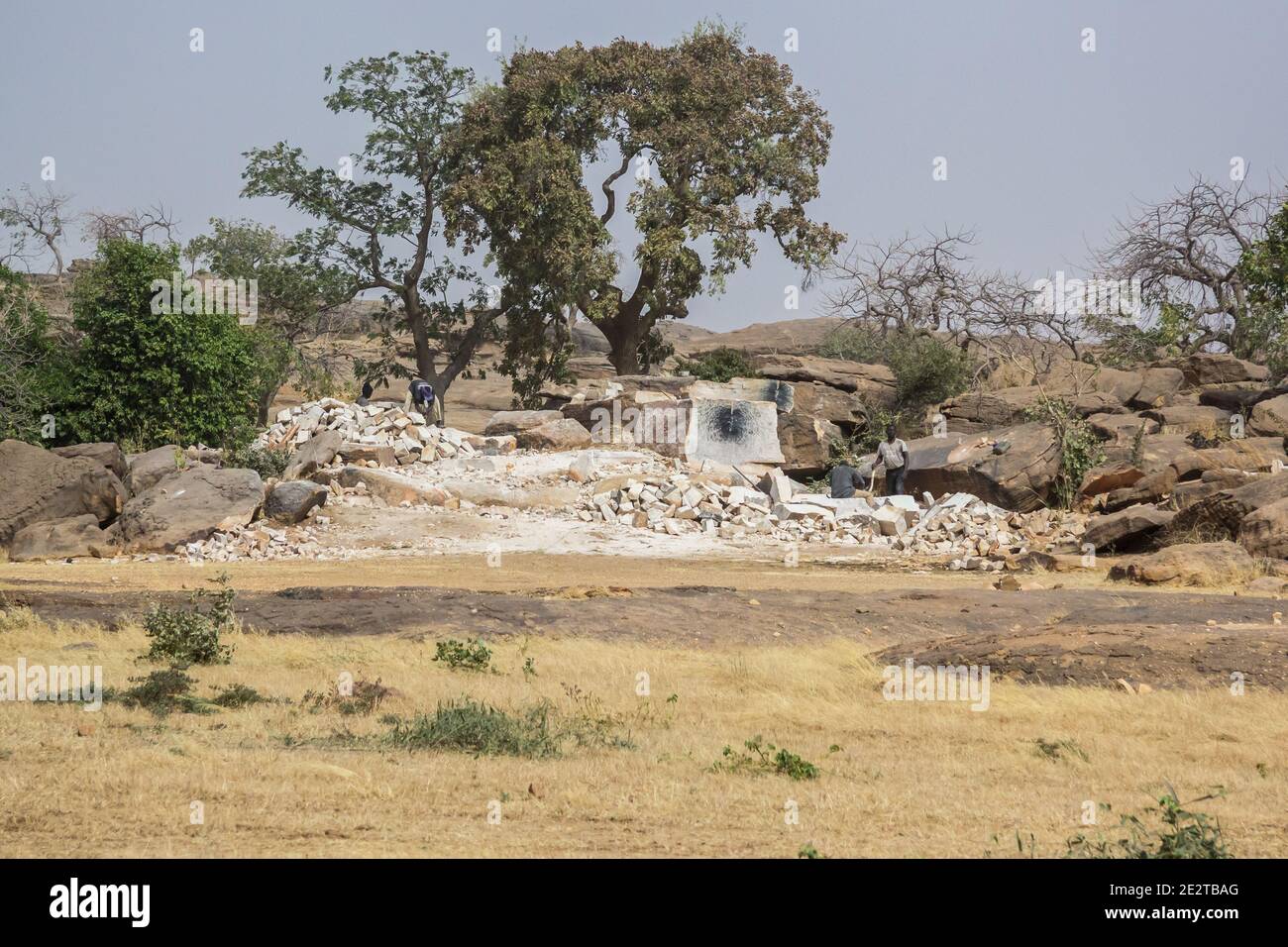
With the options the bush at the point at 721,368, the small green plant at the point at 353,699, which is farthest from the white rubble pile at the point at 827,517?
the small green plant at the point at 353,699

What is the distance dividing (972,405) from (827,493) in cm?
615

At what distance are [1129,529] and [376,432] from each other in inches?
596

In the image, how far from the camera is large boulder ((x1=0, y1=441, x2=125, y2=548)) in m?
21.1

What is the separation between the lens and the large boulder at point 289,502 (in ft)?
72.2

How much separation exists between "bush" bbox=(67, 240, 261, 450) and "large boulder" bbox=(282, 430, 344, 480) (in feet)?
7.44

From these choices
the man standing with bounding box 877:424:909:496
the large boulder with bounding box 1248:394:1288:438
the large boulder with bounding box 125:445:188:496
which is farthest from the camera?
the large boulder with bounding box 1248:394:1288:438

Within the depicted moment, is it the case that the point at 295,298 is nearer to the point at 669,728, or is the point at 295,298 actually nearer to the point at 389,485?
the point at 389,485

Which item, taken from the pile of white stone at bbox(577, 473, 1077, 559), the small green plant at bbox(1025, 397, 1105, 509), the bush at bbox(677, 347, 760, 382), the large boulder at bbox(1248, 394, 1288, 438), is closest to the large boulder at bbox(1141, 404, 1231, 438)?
the large boulder at bbox(1248, 394, 1288, 438)

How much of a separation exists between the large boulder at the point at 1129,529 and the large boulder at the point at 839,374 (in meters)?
15.0

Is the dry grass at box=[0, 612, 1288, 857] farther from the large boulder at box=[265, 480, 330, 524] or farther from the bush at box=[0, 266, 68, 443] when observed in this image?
the bush at box=[0, 266, 68, 443]

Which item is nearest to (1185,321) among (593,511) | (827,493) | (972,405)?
(972,405)

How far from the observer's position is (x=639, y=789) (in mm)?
Answer: 7117
